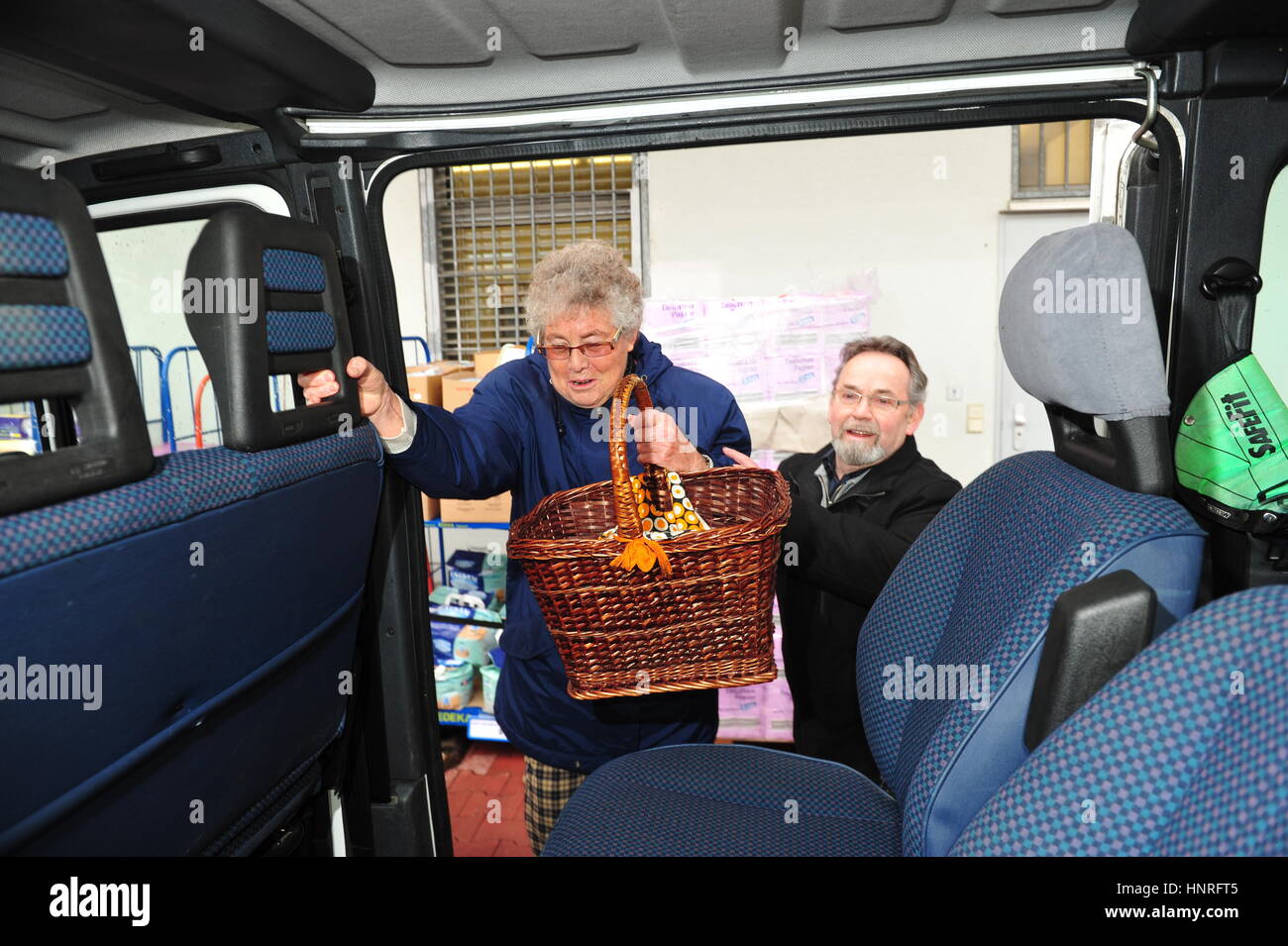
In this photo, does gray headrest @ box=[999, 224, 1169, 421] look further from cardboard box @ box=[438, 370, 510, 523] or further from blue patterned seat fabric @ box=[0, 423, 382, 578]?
cardboard box @ box=[438, 370, 510, 523]

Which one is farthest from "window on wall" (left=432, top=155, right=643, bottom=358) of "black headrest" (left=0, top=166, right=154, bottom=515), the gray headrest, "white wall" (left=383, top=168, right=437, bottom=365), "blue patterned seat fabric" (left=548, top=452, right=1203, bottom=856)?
"black headrest" (left=0, top=166, right=154, bottom=515)

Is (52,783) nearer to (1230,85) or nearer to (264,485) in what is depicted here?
(264,485)

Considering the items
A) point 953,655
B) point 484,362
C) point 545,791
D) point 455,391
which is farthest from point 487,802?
point 953,655

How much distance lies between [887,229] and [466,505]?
2635 millimetres

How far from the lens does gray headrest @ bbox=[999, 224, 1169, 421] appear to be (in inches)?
40.3

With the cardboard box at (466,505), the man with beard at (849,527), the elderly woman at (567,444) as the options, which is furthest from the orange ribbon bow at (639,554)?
the cardboard box at (466,505)

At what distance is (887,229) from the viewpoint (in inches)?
171

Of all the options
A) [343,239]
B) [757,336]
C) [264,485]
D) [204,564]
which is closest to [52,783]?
[204,564]

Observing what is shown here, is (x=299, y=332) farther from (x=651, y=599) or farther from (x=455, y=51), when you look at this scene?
(x=651, y=599)

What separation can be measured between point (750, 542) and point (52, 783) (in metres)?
0.96

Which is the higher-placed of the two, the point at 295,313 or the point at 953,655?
the point at 295,313

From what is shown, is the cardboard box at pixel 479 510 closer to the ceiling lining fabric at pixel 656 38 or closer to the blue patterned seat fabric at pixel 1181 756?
the ceiling lining fabric at pixel 656 38

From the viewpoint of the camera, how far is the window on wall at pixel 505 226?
495 cm

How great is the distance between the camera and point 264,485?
3.65 feet
